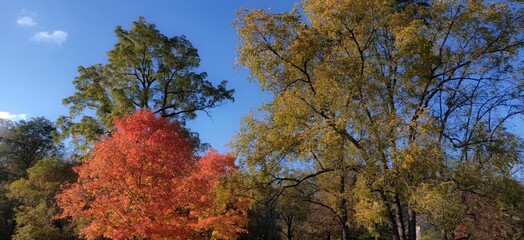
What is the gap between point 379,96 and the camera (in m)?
9.88

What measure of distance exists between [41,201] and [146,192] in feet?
40.5

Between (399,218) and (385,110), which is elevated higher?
(385,110)

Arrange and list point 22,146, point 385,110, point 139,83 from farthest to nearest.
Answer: point 22,146, point 139,83, point 385,110

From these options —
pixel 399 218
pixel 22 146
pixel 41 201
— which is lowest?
pixel 399 218

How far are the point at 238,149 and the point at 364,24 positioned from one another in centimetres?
428

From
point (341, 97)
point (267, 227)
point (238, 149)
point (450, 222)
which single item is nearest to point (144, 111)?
point (238, 149)

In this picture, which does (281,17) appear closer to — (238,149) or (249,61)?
(249,61)

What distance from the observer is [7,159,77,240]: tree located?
22062mm

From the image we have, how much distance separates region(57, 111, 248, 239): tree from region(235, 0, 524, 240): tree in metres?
6.16

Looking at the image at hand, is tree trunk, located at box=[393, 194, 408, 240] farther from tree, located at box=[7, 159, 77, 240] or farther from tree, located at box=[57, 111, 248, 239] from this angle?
tree, located at box=[7, 159, 77, 240]

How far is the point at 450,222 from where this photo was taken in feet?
31.1

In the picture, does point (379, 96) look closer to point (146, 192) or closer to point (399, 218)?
point (399, 218)

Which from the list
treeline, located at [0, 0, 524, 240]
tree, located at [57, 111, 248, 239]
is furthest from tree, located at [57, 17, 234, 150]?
treeline, located at [0, 0, 524, 240]

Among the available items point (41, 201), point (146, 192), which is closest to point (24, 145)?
point (41, 201)
